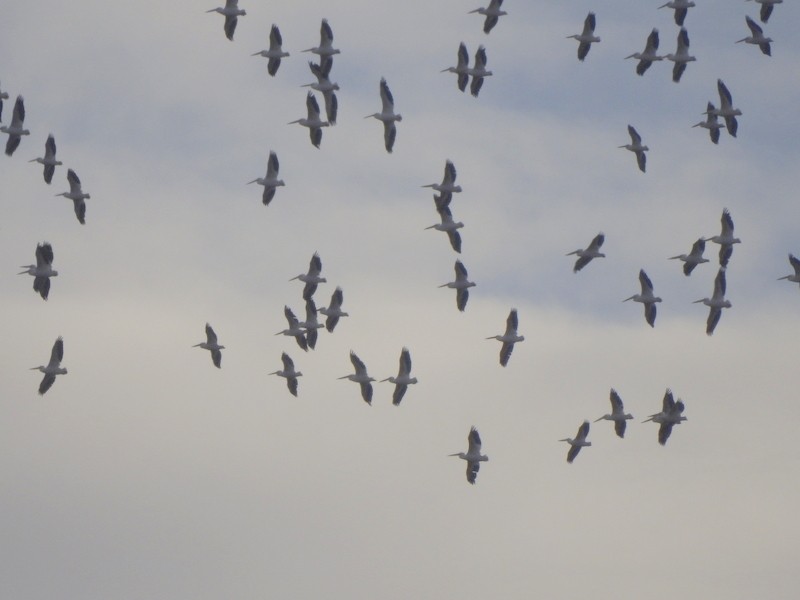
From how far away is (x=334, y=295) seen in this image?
71.1m

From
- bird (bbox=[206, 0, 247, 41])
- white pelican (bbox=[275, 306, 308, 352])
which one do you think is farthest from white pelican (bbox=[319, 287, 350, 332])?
bird (bbox=[206, 0, 247, 41])

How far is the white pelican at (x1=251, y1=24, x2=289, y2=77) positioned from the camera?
68.6 metres

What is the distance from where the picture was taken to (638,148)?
233ft

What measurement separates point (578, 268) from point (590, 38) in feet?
24.9

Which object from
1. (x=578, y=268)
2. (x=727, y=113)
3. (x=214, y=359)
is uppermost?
(x=727, y=113)

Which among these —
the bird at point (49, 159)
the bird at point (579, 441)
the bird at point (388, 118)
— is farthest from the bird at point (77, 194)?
the bird at point (579, 441)

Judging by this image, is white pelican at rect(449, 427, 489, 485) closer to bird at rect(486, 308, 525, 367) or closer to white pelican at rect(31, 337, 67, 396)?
bird at rect(486, 308, 525, 367)

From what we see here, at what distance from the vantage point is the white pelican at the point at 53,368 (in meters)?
68.5

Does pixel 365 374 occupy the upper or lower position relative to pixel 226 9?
lower

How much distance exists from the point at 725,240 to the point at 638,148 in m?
4.29

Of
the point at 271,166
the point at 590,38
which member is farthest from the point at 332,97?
the point at 590,38

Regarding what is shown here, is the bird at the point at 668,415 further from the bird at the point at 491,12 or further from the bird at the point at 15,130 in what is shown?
the bird at the point at 15,130

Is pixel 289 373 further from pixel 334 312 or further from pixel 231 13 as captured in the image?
pixel 231 13

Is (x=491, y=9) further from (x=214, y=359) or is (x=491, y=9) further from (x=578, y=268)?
(x=214, y=359)
